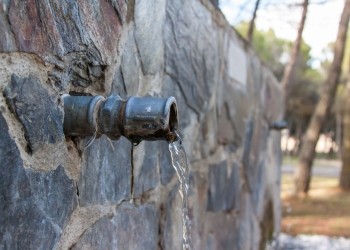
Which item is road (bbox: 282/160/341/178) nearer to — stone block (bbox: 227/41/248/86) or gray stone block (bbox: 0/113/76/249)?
stone block (bbox: 227/41/248/86)

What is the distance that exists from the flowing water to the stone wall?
0.04m

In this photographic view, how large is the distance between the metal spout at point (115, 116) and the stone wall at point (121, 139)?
29 mm

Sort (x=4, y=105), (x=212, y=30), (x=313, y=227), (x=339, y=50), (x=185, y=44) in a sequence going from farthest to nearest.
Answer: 1. (x=339, y=50)
2. (x=313, y=227)
3. (x=212, y=30)
4. (x=185, y=44)
5. (x=4, y=105)

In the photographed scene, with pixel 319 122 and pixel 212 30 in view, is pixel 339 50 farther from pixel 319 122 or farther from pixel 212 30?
pixel 212 30

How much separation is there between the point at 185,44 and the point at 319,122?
6452 millimetres

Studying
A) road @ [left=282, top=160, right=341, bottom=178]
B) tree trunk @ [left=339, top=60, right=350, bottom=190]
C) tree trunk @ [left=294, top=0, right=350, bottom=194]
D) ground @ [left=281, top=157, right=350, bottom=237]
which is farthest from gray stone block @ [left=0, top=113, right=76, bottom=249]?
road @ [left=282, top=160, right=341, bottom=178]

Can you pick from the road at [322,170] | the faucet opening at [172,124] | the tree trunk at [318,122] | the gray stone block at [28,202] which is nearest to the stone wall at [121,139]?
the gray stone block at [28,202]

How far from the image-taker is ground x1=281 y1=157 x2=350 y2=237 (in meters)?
5.68

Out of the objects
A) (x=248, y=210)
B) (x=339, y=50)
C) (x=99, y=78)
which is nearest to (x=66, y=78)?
(x=99, y=78)

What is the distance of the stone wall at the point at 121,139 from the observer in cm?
96

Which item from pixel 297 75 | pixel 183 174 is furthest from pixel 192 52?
pixel 297 75

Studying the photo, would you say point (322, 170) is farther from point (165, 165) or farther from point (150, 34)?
point (150, 34)

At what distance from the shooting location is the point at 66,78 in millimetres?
1112

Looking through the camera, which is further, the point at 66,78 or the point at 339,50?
the point at 339,50
